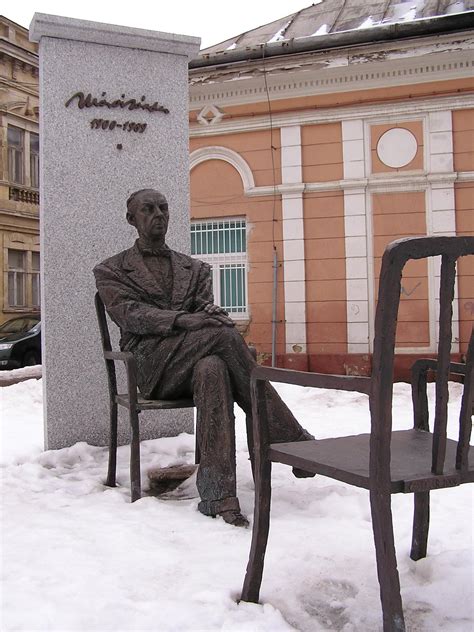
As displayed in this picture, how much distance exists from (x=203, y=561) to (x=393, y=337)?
123cm

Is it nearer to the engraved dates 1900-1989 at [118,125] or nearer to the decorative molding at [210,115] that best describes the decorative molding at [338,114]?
the decorative molding at [210,115]

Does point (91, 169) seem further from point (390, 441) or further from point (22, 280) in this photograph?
point (22, 280)

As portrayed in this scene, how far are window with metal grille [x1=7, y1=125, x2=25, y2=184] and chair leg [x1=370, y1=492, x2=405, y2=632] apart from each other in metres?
20.8

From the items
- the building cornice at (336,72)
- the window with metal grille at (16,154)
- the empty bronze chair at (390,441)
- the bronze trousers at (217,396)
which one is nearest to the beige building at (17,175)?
the window with metal grille at (16,154)

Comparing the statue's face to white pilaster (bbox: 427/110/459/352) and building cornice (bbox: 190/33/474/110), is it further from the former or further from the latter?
building cornice (bbox: 190/33/474/110)

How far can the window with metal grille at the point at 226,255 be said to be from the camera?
1023cm

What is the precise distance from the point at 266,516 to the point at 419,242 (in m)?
0.97

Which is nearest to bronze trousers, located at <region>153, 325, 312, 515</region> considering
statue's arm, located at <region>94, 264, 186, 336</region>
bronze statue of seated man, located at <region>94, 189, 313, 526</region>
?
bronze statue of seated man, located at <region>94, 189, 313, 526</region>

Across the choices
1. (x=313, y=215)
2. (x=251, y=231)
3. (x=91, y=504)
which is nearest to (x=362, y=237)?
(x=313, y=215)

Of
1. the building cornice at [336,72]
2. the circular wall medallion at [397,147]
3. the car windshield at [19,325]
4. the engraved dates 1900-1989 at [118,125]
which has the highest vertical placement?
the building cornice at [336,72]

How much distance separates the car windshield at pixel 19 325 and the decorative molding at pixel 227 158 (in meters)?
5.38

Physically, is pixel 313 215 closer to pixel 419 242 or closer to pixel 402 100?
pixel 402 100

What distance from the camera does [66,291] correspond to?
4.67 m

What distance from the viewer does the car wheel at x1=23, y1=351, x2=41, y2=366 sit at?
516 inches
